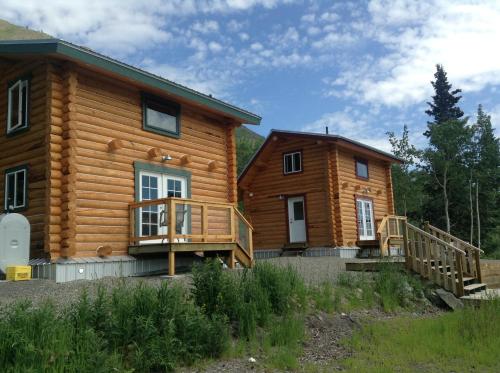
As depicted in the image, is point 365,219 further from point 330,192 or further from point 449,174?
point 449,174

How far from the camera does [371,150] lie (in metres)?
23.1

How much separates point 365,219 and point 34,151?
1568 centimetres

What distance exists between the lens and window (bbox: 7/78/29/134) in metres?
11.9

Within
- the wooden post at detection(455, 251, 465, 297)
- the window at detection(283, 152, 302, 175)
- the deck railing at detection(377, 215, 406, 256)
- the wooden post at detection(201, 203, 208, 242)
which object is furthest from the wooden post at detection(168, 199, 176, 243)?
the window at detection(283, 152, 302, 175)

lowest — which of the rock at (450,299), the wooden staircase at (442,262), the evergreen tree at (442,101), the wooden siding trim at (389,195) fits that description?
the rock at (450,299)

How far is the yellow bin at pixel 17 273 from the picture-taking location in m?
9.88

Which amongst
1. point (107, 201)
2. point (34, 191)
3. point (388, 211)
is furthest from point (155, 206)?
point (388, 211)

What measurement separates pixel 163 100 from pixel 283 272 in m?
7.18

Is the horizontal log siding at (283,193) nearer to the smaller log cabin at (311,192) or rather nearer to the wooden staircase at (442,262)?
the smaller log cabin at (311,192)

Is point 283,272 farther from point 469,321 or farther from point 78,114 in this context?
point 78,114

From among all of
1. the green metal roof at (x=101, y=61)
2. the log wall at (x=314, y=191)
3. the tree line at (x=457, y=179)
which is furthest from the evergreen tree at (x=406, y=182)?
the green metal roof at (x=101, y=61)

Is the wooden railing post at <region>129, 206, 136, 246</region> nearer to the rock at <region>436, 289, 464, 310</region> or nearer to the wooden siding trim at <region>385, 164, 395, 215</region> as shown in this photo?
the rock at <region>436, 289, 464, 310</region>

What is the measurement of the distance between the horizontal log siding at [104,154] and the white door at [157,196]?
38 cm

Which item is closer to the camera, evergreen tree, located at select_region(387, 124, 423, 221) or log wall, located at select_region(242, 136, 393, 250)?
log wall, located at select_region(242, 136, 393, 250)
